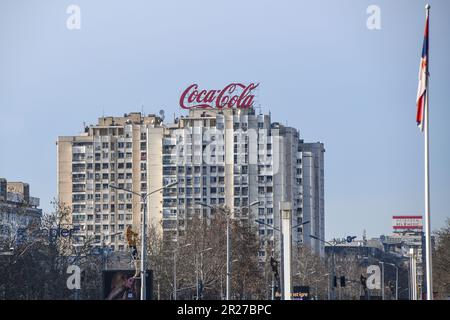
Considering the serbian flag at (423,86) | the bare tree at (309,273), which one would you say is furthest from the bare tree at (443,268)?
the serbian flag at (423,86)

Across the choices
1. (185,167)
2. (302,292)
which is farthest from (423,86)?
(185,167)

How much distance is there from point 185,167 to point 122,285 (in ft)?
384

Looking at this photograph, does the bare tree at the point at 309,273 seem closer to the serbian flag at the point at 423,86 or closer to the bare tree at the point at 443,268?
the bare tree at the point at 443,268

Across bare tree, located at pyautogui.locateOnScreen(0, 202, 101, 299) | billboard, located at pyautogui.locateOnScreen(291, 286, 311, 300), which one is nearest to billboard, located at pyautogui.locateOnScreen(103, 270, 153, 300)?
bare tree, located at pyautogui.locateOnScreen(0, 202, 101, 299)

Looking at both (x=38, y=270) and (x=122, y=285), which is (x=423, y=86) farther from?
(x=38, y=270)

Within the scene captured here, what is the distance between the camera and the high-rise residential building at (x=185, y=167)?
547 ft

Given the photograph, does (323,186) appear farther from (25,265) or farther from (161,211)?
(25,265)

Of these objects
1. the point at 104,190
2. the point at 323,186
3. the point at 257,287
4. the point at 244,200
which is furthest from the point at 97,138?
the point at 257,287

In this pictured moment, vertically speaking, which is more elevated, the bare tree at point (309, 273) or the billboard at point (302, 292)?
→ the billboard at point (302, 292)

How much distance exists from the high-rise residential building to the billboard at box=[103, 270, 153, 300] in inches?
4291

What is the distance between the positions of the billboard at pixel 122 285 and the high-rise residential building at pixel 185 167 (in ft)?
358

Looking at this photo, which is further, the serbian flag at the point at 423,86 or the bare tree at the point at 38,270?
the bare tree at the point at 38,270

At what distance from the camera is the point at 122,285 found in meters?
53.8

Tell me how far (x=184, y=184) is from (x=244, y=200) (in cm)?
890
